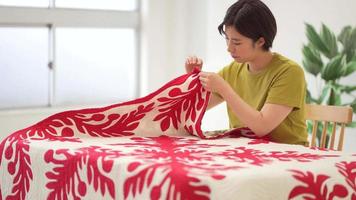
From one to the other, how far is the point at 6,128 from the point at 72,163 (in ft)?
8.52

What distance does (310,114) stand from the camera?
292cm

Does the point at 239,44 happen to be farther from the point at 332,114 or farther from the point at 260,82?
the point at 332,114

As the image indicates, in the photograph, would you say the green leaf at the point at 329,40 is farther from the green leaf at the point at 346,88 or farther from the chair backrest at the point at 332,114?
the chair backrest at the point at 332,114

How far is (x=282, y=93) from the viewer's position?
2494 millimetres

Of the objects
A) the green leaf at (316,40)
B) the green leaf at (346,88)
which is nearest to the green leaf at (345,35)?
the green leaf at (316,40)

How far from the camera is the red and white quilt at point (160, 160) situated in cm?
172

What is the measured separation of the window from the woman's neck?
2.31m

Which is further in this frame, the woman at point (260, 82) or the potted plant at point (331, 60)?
the potted plant at point (331, 60)

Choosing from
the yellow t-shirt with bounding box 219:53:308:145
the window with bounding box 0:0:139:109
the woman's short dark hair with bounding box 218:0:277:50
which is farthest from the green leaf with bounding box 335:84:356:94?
the window with bounding box 0:0:139:109

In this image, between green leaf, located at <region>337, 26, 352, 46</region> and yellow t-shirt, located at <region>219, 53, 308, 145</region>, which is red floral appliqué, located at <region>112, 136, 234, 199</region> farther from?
green leaf, located at <region>337, 26, 352, 46</region>

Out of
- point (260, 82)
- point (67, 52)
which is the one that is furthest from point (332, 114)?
point (67, 52)

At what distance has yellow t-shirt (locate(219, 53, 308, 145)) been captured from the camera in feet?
8.21

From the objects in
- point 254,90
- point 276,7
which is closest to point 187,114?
point 254,90

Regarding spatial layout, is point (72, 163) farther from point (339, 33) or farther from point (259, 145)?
point (339, 33)
